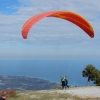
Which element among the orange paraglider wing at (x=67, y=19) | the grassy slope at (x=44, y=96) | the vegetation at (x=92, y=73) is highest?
the orange paraglider wing at (x=67, y=19)

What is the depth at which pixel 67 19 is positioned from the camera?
22531 millimetres

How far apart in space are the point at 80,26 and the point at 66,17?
1449 millimetres

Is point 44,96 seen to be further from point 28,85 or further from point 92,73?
point 28,85

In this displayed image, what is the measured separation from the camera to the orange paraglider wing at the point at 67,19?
59.7ft

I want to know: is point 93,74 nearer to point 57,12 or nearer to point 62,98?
point 62,98

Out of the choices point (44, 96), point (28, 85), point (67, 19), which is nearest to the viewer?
point (67, 19)

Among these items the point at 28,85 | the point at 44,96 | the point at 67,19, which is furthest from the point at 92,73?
the point at 28,85

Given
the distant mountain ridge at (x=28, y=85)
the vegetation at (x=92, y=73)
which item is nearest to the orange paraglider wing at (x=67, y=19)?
the vegetation at (x=92, y=73)

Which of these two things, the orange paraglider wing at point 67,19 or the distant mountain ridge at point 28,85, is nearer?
the orange paraglider wing at point 67,19

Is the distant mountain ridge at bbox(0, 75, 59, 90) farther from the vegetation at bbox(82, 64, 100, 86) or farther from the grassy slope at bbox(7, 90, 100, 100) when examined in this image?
the grassy slope at bbox(7, 90, 100, 100)

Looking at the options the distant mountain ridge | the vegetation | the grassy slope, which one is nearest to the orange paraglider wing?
the grassy slope

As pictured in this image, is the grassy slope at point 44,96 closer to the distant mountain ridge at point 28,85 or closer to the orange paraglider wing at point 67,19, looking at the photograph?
the orange paraglider wing at point 67,19

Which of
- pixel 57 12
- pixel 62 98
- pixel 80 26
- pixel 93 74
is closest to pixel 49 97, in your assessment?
pixel 62 98

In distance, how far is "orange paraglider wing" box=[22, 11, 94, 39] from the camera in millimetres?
18183
